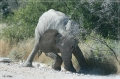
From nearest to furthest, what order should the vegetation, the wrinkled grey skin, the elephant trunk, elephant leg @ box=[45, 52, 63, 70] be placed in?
the wrinkled grey skin, the vegetation, elephant leg @ box=[45, 52, 63, 70], the elephant trunk

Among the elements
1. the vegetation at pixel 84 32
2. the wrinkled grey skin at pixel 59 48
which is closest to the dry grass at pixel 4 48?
the vegetation at pixel 84 32

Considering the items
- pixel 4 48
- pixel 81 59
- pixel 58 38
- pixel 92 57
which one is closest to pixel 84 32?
pixel 58 38

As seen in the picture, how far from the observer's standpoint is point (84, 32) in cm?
1440

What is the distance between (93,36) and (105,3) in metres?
1.40

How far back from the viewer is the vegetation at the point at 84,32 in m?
15.5

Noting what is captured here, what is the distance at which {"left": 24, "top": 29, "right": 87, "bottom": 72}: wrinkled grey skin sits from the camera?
15428mm

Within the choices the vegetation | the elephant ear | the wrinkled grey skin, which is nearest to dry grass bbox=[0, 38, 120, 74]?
the vegetation

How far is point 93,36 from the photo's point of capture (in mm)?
14672

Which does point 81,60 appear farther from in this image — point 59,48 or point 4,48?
point 4,48

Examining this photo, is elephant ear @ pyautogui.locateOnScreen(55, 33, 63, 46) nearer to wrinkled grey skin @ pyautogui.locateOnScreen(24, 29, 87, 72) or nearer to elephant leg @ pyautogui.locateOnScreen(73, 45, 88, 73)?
wrinkled grey skin @ pyautogui.locateOnScreen(24, 29, 87, 72)

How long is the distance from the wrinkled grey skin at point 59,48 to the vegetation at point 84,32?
1.50 feet

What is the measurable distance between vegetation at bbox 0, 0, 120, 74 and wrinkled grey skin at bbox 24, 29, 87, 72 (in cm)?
46

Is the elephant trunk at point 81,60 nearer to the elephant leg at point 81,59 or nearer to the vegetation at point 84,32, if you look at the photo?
the elephant leg at point 81,59

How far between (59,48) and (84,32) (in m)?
1.58
